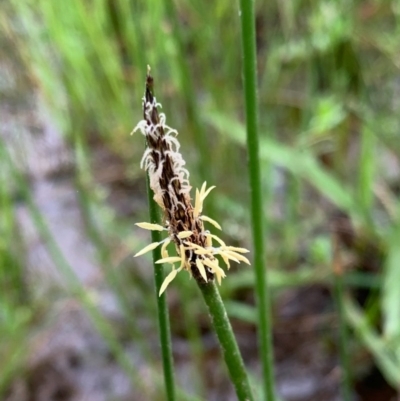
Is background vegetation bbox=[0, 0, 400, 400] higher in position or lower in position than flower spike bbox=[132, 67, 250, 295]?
higher

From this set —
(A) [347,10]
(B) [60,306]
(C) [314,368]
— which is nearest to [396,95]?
(A) [347,10]

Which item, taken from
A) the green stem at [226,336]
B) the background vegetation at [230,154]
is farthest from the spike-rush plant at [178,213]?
the background vegetation at [230,154]

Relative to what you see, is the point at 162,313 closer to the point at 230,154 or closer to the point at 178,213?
the point at 178,213

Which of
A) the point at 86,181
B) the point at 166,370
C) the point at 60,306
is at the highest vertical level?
the point at 86,181

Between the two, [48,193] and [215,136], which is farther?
[48,193]

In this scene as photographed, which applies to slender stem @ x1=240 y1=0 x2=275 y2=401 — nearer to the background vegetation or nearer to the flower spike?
the flower spike

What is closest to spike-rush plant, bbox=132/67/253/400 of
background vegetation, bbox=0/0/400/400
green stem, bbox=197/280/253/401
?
green stem, bbox=197/280/253/401

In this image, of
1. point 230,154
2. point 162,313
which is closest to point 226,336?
point 162,313

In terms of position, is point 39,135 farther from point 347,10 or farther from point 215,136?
point 347,10
